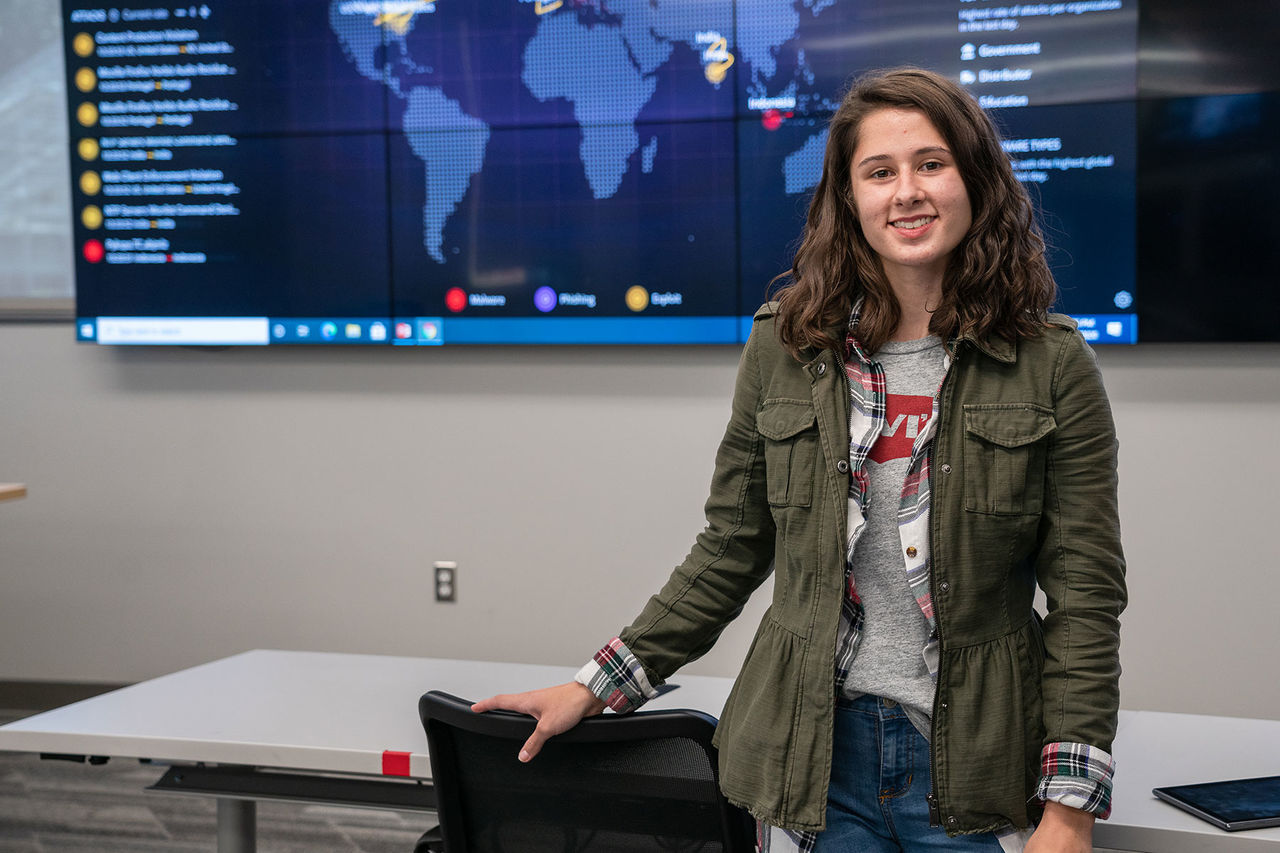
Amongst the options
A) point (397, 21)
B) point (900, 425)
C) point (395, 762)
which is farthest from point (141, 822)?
point (900, 425)

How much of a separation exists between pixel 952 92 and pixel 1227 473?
231cm

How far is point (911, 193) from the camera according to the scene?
123cm

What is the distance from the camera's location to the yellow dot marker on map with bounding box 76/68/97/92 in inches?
144

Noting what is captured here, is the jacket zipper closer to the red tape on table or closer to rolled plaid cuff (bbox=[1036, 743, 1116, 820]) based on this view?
rolled plaid cuff (bbox=[1036, 743, 1116, 820])

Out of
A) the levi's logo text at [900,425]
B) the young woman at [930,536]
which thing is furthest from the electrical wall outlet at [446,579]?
the levi's logo text at [900,425]

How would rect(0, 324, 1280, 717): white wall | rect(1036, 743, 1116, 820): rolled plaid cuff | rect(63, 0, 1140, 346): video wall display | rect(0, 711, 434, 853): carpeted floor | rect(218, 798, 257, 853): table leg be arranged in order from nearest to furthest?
1. rect(1036, 743, 1116, 820): rolled plaid cuff
2. rect(218, 798, 257, 853): table leg
3. rect(0, 711, 434, 853): carpeted floor
4. rect(63, 0, 1140, 346): video wall display
5. rect(0, 324, 1280, 717): white wall

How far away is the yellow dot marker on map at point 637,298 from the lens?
3350 millimetres

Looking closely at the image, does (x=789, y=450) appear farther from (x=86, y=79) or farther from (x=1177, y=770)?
(x=86, y=79)

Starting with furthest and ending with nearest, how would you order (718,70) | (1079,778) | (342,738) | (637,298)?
(637,298) → (718,70) → (342,738) → (1079,778)

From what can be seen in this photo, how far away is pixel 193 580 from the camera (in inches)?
153

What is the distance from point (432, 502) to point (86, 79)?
1.72 metres

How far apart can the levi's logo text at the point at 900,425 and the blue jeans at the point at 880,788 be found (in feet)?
0.85

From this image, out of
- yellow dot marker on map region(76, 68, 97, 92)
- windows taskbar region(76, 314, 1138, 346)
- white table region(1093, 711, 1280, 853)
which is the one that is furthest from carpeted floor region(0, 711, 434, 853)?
yellow dot marker on map region(76, 68, 97, 92)

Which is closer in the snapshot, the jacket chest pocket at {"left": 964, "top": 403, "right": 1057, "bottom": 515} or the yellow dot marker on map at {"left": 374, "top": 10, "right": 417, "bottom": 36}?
the jacket chest pocket at {"left": 964, "top": 403, "right": 1057, "bottom": 515}
